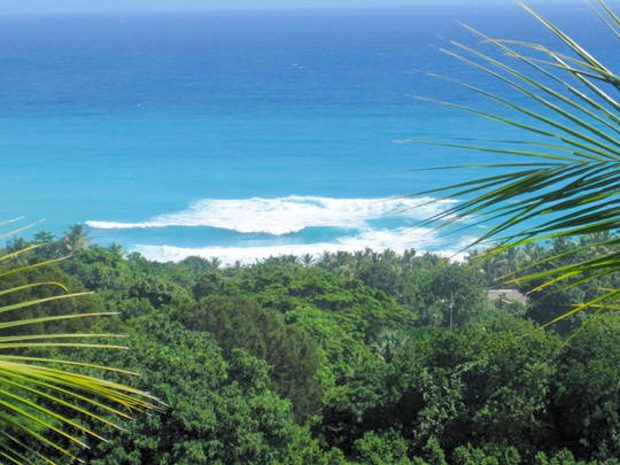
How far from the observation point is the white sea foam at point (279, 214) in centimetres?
5881

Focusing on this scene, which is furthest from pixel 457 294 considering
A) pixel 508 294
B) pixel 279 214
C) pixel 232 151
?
pixel 232 151

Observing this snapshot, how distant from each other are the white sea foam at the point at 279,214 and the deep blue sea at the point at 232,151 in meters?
0.14

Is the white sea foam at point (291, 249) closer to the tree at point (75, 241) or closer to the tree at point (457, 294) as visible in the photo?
the tree at point (75, 241)

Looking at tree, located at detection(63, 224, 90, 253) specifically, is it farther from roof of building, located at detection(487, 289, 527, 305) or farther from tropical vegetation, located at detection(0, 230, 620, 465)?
roof of building, located at detection(487, 289, 527, 305)

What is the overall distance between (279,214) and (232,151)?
2050 cm

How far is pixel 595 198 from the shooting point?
173 cm

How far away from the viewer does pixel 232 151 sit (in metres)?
80.4

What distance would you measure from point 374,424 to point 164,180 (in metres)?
54.6

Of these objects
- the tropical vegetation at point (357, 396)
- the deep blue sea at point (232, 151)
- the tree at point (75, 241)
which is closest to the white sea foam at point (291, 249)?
the deep blue sea at point (232, 151)

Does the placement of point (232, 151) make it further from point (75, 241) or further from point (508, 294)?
point (508, 294)

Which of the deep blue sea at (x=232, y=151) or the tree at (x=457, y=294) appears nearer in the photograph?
the tree at (x=457, y=294)

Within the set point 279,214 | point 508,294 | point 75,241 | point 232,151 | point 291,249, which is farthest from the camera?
point 232,151

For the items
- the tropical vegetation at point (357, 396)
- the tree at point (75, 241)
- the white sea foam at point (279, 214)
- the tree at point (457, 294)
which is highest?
the white sea foam at point (279, 214)

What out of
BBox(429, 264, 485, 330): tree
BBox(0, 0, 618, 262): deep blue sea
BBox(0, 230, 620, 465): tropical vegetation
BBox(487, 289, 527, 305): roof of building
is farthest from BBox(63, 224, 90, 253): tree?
BBox(487, 289, 527, 305): roof of building
